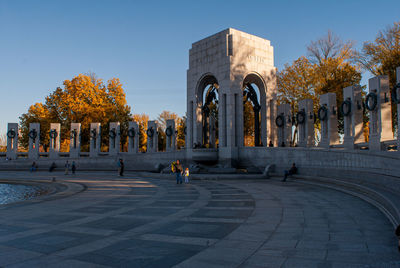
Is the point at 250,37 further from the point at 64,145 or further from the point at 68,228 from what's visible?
the point at 64,145

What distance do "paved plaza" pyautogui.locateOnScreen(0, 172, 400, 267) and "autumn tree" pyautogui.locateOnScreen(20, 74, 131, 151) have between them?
42.2 metres

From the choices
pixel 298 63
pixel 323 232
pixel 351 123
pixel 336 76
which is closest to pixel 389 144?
pixel 351 123

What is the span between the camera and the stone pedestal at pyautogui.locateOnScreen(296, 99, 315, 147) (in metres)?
24.5

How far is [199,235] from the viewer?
6977mm

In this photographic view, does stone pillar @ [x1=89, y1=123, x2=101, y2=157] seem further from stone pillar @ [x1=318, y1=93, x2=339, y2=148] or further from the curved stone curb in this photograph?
stone pillar @ [x1=318, y1=93, x2=339, y2=148]

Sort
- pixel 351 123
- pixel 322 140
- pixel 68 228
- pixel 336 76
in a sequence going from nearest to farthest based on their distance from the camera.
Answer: pixel 68 228
pixel 351 123
pixel 322 140
pixel 336 76

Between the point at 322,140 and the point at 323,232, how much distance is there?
17035 millimetres

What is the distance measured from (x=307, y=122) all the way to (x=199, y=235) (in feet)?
65.0

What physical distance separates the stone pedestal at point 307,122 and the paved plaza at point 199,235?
13.5 metres

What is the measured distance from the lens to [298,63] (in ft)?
134

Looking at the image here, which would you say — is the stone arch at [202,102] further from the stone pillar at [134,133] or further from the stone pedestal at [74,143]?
the stone pedestal at [74,143]

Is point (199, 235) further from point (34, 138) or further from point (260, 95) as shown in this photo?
point (34, 138)

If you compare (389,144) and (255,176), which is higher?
(389,144)

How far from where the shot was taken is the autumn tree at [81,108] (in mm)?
51562
